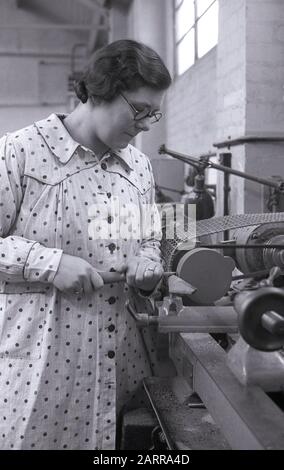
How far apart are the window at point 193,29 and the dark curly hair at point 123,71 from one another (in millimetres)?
3172

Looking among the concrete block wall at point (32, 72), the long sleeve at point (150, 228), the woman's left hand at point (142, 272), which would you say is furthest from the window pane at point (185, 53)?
the woman's left hand at point (142, 272)

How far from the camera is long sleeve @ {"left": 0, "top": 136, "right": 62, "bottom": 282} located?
942mm

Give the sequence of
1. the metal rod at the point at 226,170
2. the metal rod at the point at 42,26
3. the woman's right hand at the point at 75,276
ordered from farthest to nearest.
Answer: the metal rod at the point at 42,26 → the metal rod at the point at 226,170 → the woman's right hand at the point at 75,276

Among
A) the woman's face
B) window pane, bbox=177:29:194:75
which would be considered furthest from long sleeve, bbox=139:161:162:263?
window pane, bbox=177:29:194:75

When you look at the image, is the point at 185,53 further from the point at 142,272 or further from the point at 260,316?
the point at 260,316

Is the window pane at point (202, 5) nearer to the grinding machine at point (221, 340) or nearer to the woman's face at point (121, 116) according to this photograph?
the grinding machine at point (221, 340)

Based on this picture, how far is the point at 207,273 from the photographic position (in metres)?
1.07

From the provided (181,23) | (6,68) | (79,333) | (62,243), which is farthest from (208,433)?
(6,68)

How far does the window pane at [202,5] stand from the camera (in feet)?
13.4

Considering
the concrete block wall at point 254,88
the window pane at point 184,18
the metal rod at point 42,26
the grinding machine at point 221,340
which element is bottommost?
the grinding machine at point 221,340

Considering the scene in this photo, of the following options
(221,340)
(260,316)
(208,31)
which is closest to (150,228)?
(221,340)

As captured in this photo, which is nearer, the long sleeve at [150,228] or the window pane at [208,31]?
the long sleeve at [150,228]

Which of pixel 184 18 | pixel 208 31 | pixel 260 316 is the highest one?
pixel 184 18

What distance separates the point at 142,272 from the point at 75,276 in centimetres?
12
